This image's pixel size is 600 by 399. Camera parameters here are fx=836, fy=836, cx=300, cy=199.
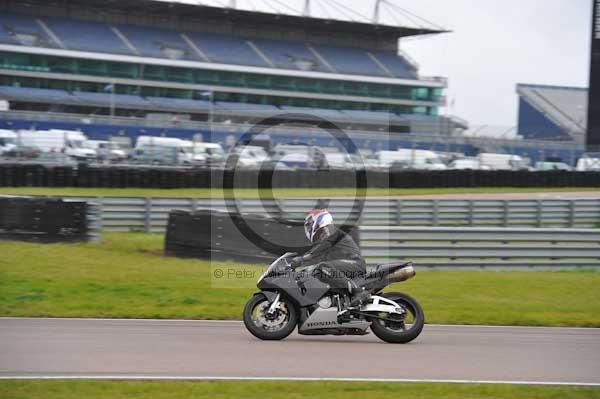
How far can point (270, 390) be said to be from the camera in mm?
6586

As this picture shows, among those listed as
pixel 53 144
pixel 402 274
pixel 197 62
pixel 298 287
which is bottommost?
pixel 298 287

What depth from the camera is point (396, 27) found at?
7369 cm

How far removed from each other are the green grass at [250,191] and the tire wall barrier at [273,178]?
0.65 ft

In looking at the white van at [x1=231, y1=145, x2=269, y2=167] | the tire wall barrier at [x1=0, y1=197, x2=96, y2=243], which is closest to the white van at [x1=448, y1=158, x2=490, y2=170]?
the white van at [x1=231, y1=145, x2=269, y2=167]

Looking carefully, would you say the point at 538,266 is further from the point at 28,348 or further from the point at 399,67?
the point at 399,67

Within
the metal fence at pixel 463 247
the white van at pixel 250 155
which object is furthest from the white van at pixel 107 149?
the metal fence at pixel 463 247

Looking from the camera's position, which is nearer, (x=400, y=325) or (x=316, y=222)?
(x=316, y=222)

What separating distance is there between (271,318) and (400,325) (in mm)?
1401

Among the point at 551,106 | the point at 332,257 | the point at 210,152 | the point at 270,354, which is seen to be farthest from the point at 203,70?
the point at 270,354

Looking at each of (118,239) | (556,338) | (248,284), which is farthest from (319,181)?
(556,338)

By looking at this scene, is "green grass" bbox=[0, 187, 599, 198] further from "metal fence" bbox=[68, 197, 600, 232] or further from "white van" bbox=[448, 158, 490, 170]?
"metal fence" bbox=[68, 197, 600, 232]

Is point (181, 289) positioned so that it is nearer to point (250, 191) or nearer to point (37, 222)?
point (37, 222)

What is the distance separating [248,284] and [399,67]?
60491 mm

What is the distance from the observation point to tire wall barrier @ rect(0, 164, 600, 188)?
1069 inches
